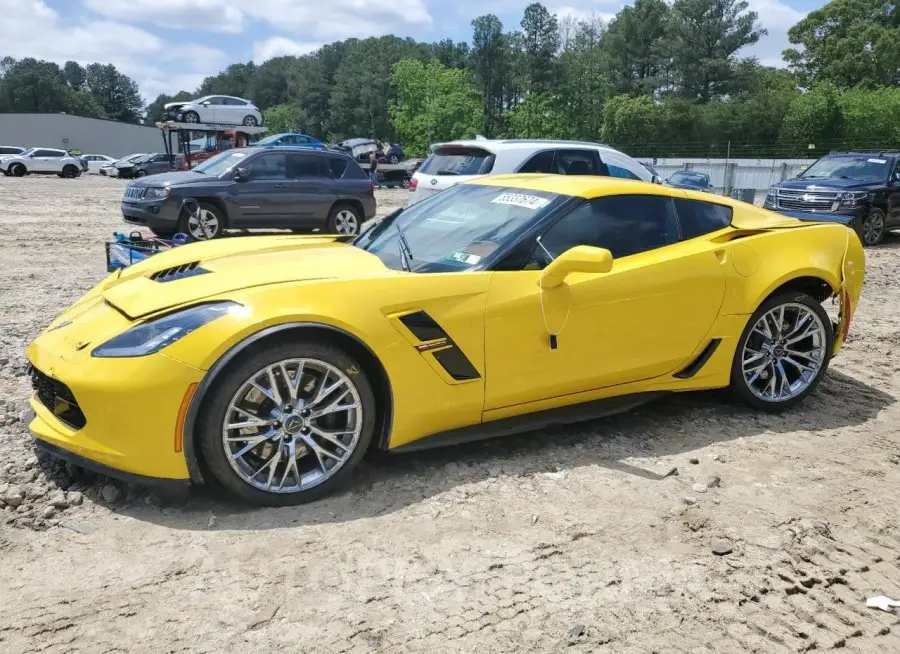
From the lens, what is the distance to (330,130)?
9638 cm

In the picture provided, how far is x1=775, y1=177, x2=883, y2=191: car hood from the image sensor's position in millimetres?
13539

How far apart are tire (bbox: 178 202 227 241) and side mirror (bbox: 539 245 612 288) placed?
31.3ft

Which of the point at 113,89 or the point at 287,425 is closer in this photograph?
the point at 287,425

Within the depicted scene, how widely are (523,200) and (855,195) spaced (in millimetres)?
11554

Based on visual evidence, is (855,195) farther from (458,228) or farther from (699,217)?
(458,228)

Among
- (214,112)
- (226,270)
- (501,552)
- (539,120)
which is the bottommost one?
(501,552)

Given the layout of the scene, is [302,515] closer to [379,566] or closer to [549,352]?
[379,566]

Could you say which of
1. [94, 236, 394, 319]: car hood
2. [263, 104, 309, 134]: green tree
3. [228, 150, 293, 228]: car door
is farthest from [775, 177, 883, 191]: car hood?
[263, 104, 309, 134]: green tree

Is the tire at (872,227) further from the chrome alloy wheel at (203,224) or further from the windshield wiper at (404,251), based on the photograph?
the windshield wiper at (404,251)

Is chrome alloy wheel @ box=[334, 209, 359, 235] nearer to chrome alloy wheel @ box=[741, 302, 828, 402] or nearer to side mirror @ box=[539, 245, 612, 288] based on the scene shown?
chrome alloy wheel @ box=[741, 302, 828, 402]

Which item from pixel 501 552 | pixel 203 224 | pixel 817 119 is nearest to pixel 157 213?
pixel 203 224

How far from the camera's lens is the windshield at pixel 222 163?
41.3 feet

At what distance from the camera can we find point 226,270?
363 centimetres

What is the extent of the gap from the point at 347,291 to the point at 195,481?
1015mm
